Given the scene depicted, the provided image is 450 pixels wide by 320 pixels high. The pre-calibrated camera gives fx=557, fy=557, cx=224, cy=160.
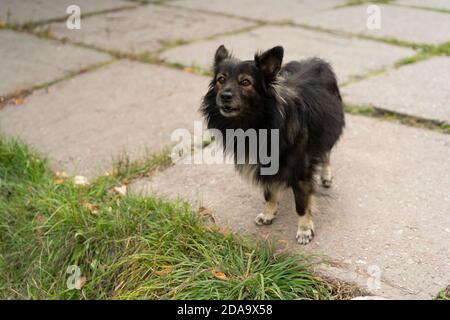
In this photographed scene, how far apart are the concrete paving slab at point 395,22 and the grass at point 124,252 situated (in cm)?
409

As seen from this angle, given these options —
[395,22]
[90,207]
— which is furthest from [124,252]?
[395,22]

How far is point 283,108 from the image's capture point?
3053mm

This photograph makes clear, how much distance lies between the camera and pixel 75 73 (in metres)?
5.77

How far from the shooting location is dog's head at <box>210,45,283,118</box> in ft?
9.70

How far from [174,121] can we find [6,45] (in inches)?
120

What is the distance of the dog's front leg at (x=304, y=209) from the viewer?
3.17m

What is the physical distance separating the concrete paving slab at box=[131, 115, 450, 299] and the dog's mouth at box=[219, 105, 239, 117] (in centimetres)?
72

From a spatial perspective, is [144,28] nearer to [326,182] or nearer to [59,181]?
[59,181]

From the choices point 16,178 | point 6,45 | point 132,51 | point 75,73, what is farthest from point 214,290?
point 6,45

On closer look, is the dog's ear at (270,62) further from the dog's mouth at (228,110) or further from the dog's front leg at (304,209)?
the dog's front leg at (304,209)

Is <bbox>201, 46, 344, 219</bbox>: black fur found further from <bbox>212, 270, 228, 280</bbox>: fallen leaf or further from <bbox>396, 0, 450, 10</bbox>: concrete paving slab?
<bbox>396, 0, 450, 10</bbox>: concrete paving slab

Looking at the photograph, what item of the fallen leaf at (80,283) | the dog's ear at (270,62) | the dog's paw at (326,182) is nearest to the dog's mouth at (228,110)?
the dog's ear at (270,62)

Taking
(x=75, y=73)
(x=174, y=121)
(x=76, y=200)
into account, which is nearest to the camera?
(x=76, y=200)
